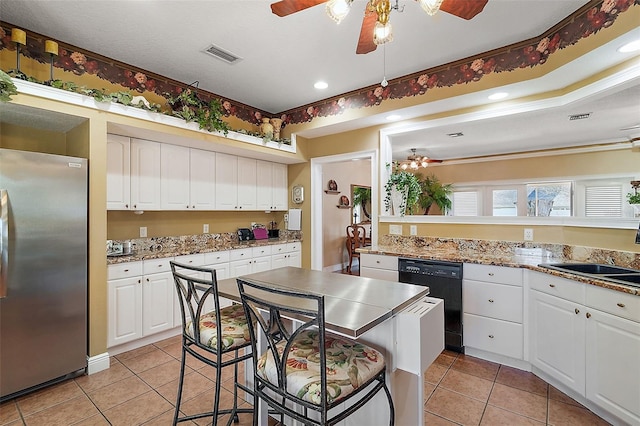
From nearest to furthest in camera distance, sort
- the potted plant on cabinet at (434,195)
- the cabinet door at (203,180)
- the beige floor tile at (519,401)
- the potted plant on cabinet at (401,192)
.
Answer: the beige floor tile at (519,401) → the potted plant on cabinet at (401,192) → the cabinet door at (203,180) → the potted plant on cabinet at (434,195)

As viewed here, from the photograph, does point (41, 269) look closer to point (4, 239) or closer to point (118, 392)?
point (4, 239)

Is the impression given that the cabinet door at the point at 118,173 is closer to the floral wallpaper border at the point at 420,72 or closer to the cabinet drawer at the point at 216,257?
the floral wallpaper border at the point at 420,72

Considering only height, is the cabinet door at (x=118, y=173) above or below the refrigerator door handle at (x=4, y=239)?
above

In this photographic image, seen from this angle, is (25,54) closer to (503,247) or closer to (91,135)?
(91,135)

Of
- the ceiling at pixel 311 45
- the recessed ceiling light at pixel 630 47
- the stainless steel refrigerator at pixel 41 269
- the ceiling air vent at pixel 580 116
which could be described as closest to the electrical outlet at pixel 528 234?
the ceiling at pixel 311 45

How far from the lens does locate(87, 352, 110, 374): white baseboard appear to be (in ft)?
8.23

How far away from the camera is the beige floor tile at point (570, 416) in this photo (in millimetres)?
1907

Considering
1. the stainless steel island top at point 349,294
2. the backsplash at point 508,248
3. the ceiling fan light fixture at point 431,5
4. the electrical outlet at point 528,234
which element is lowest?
the stainless steel island top at point 349,294

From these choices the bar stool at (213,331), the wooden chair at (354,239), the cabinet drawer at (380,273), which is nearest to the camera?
→ the bar stool at (213,331)

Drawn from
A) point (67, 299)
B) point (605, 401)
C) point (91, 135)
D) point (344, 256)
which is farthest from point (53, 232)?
point (344, 256)

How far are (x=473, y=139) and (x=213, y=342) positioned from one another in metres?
4.88

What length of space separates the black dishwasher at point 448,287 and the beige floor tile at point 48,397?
2.93 meters

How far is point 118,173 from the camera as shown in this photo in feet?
9.97

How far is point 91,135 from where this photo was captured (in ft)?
8.35
